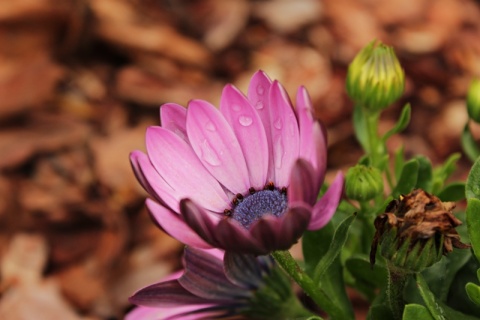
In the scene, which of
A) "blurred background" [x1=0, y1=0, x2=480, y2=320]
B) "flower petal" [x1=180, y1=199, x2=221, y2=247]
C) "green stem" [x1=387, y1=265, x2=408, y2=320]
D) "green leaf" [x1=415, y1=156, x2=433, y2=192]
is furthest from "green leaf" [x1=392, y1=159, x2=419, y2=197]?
"blurred background" [x1=0, y1=0, x2=480, y2=320]

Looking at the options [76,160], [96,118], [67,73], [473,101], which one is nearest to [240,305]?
[473,101]

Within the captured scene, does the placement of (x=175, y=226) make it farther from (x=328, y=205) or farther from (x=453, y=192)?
(x=453, y=192)

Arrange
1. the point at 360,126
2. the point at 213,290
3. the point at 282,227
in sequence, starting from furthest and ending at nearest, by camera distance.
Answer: the point at 360,126
the point at 213,290
the point at 282,227

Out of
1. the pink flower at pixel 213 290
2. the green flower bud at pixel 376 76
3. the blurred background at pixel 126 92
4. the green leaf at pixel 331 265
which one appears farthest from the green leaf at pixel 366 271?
the blurred background at pixel 126 92

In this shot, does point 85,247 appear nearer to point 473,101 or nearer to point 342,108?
point 342,108

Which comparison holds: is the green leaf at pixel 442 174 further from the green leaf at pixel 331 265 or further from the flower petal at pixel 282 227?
the flower petal at pixel 282 227

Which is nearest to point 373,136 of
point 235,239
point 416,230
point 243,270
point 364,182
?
point 364,182
